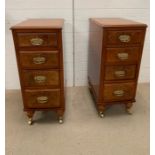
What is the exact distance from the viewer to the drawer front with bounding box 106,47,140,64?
1.58m

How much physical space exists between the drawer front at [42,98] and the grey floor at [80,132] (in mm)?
201

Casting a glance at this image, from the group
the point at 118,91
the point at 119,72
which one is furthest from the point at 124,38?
the point at 118,91

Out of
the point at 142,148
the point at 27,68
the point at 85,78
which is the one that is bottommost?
the point at 142,148

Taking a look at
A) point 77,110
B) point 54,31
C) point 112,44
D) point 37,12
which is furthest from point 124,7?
point 77,110

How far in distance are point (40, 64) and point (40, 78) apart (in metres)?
0.12

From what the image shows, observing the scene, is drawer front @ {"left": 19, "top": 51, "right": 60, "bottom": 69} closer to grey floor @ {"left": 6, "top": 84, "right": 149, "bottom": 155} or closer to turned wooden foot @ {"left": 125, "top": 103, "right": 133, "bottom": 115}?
grey floor @ {"left": 6, "top": 84, "right": 149, "bottom": 155}

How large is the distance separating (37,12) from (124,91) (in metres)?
1.21

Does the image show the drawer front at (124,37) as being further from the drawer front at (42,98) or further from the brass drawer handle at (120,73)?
the drawer front at (42,98)

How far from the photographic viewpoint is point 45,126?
5.60 feet

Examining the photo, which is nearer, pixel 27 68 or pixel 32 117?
pixel 27 68

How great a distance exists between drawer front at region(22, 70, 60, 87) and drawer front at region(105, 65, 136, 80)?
0.43 m

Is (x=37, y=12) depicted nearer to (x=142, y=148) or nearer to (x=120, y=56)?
(x=120, y=56)

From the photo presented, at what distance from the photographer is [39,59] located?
1501 mm

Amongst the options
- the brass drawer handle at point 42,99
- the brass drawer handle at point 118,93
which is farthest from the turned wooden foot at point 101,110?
the brass drawer handle at point 42,99
